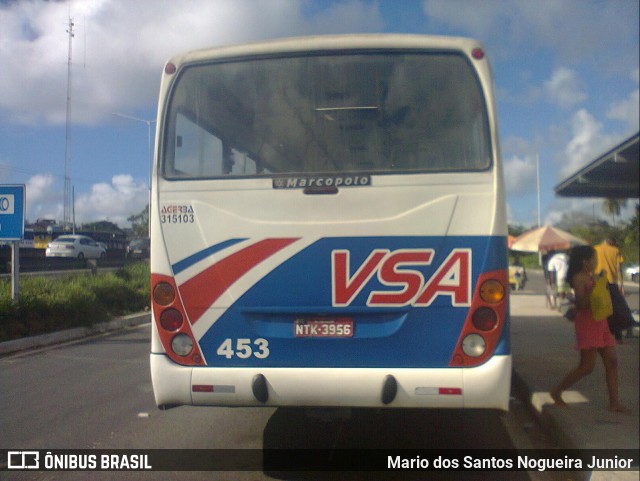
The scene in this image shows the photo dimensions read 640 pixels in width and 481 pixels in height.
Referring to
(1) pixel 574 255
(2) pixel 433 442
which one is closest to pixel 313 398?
(2) pixel 433 442

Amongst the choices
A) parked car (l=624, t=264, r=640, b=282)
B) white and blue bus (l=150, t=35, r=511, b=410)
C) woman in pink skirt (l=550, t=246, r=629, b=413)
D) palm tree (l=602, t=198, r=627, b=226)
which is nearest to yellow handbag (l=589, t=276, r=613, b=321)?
woman in pink skirt (l=550, t=246, r=629, b=413)

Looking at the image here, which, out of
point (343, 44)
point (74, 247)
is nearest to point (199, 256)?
point (343, 44)

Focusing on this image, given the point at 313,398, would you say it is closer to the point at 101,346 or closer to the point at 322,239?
the point at 322,239

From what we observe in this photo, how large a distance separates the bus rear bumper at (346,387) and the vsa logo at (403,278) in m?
0.49

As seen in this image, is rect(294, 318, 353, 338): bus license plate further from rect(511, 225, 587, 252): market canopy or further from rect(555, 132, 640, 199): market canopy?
rect(511, 225, 587, 252): market canopy

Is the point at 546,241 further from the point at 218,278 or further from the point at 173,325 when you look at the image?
the point at 173,325

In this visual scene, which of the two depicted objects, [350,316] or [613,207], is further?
[613,207]

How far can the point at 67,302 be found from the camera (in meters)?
12.8

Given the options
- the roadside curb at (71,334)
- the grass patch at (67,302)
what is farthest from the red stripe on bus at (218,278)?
the grass patch at (67,302)

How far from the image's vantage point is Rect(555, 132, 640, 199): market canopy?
11.0m

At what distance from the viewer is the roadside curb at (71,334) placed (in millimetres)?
10484

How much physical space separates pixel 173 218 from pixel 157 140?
689 mm

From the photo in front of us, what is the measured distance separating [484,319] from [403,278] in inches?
25.2

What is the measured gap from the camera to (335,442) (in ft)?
19.8
